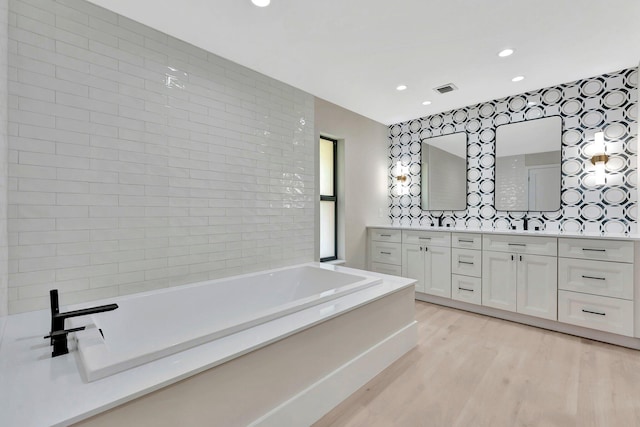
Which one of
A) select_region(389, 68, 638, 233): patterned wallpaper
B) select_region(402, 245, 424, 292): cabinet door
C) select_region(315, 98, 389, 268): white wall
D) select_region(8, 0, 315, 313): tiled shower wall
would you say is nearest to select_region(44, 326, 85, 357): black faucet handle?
select_region(8, 0, 315, 313): tiled shower wall

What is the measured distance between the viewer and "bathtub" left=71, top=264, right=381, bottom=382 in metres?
1.18

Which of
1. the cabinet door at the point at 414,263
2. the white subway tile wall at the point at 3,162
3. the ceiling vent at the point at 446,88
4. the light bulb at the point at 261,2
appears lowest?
the cabinet door at the point at 414,263

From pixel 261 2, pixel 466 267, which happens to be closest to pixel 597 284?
pixel 466 267

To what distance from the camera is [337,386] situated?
1754 millimetres

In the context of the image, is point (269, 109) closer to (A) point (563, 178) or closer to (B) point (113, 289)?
(B) point (113, 289)

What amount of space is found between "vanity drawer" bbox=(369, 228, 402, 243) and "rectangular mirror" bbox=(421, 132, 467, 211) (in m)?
A: 0.63

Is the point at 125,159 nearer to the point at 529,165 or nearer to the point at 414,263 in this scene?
the point at 414,263

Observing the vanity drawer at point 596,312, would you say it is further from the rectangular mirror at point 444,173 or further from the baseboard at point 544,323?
the rectangular mirror at point 444,173

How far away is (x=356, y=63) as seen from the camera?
2.66m

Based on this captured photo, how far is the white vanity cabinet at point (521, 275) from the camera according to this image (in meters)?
2.79

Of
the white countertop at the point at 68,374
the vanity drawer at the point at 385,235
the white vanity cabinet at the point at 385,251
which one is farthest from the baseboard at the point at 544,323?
the white countertop at the point at 68,374

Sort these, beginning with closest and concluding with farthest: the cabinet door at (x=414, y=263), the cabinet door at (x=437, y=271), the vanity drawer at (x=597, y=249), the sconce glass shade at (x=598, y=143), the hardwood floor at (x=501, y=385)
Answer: the hardwood floor at (x=501, y=385) < the vanity drawer at (x=597, y=249) < the sconce glass shade at (x=598, y=143) < the cabinet door at (x=437, y=271) < the cabinet door at (x=414, y=263)

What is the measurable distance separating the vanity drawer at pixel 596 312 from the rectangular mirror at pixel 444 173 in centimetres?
148

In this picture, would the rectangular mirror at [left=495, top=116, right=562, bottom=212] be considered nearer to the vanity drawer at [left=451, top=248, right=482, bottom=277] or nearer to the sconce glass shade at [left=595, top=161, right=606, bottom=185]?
the sconce glass shade at [left=595, top=161, right=606, bottom=185]
